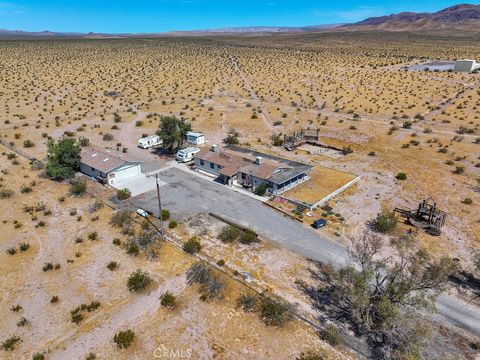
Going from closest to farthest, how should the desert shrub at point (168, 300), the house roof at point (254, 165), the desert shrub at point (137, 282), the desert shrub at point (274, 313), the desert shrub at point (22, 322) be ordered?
the desert shrub at point (274, 313), the desert shrub at point (22, 322), the desert shrub at point (168, 300), the desert shrub at point (137, 282), the house roof at point (254, 165)

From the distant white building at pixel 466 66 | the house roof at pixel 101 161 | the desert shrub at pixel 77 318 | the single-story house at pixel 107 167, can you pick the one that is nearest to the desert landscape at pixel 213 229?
the desert shrub at pixel 77 318

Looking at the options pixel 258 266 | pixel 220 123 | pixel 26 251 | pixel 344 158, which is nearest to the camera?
pixel 258 266

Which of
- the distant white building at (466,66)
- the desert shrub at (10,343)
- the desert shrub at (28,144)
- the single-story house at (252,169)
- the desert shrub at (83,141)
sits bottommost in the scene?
the desert shrub at (10,343)

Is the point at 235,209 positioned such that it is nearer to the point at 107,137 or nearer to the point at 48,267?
the point at 48,267

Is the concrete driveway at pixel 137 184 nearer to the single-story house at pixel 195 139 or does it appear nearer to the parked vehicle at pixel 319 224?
the single-story house at pixel 195 139

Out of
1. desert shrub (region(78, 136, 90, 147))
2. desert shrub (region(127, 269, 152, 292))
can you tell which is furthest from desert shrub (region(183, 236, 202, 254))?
desert shrub (region(78, 136, 90, 147))

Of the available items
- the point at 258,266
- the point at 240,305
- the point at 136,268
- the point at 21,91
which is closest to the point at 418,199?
the point at 258,266

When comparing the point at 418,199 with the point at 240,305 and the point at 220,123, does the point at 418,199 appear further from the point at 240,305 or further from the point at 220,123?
the point at 220,123
